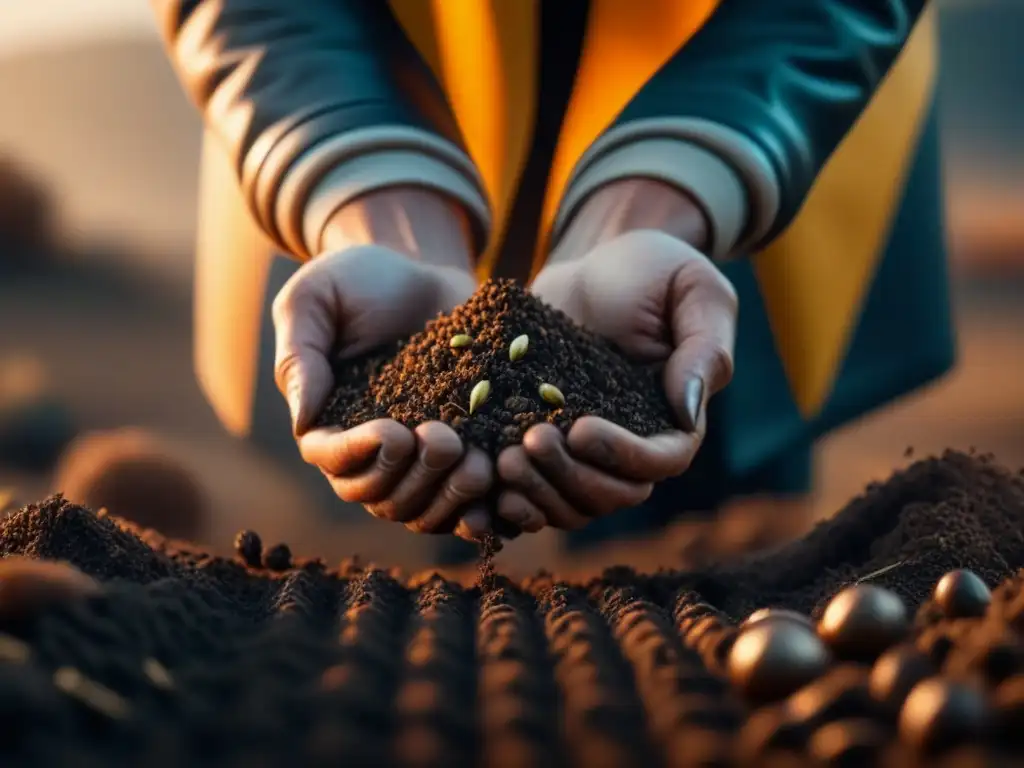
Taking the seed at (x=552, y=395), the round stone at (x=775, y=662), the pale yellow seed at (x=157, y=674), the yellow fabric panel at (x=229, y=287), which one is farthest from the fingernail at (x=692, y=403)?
the yellow fabric panel at (x=229, y=287)

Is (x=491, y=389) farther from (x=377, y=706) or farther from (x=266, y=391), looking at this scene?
(x=266, y=391)

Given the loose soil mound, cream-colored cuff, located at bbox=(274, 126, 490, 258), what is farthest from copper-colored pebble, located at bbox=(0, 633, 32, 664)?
cream-colored cuff, located at bbox=(274, 126, 490, 258)

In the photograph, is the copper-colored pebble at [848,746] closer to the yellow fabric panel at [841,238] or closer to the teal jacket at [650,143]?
the teal jacket at [650,143]

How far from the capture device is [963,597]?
0.51 m

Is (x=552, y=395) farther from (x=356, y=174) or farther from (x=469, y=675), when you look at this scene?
(x=356, y=174)

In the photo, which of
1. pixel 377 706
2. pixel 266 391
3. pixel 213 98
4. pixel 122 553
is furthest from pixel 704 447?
pixel 377 706

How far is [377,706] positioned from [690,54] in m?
0.83

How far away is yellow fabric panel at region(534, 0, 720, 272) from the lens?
3.74 feet

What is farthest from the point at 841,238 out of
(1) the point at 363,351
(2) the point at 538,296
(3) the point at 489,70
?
(1) the point at 363,351

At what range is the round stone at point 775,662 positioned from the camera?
0.43 metres

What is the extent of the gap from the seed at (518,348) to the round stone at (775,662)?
317 mm

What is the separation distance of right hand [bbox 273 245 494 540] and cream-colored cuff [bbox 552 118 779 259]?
166 mm

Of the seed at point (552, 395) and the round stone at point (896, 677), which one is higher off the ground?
the seed at point (552, 395)

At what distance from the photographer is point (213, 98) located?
3.59ft
